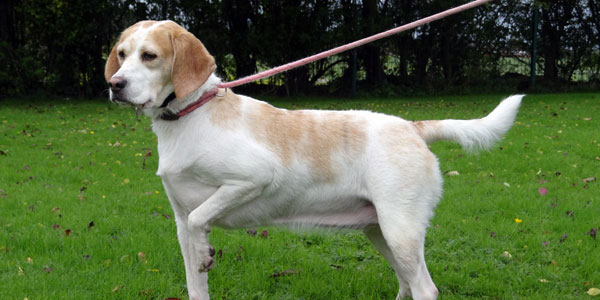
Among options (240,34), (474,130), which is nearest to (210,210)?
(474,130)

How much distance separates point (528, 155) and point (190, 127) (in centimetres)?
620

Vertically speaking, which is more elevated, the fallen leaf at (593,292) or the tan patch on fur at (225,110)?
the tan patch on fur at (225,110)

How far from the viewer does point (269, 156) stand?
11.3 ft

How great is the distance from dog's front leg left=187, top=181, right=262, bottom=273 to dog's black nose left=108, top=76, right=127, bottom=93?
0.80 meters

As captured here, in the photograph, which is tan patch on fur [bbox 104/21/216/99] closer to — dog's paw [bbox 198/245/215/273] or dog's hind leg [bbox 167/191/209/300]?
dog's hind leg [bbox 167/191/209/300]

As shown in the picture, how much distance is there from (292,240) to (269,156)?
6.49 ft

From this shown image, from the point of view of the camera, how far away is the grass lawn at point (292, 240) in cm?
419

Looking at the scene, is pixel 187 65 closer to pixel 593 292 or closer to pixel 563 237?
pixel 593 292

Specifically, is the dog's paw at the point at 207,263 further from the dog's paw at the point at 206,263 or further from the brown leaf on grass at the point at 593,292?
the brown leaf on grass at the point at 593,292

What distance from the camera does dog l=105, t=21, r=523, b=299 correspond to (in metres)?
3.35

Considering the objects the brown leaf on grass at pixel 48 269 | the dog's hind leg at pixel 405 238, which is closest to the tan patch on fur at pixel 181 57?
the dog's hind leg at pixel 405 238

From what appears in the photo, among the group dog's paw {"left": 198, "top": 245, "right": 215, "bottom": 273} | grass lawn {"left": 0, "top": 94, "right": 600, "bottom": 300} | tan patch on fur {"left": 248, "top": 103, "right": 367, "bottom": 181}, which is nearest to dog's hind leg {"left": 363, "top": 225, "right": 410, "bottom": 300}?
grass lawn {"left": 0, "top": 94, "right": 600, "bottom": 300}

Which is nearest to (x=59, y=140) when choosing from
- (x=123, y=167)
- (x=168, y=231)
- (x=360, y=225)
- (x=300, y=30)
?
(x=123, y=167)

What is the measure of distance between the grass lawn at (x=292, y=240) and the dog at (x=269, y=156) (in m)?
0.54
